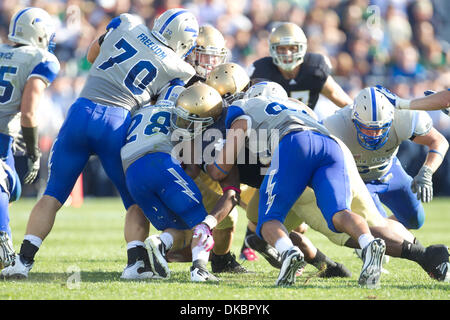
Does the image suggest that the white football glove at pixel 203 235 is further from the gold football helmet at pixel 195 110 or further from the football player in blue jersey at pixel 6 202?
the football player in blue jersey at pixel 6 202

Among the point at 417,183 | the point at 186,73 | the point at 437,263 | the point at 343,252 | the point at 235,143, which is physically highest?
the point at 186,73

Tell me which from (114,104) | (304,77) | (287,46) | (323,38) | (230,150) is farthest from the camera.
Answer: (323,38)

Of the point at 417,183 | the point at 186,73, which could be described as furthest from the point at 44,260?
the point at 417,183

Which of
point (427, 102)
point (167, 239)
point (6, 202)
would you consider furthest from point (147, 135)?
point (427, 102)

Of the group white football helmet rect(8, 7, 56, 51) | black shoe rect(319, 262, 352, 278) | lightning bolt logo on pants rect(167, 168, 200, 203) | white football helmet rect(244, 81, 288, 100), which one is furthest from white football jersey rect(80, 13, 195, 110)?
black shoe rect(319, 262, 352, 278)

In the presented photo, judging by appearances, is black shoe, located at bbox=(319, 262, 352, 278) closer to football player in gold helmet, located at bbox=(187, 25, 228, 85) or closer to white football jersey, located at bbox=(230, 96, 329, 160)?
white football jersey, located at bbox=(230, 96, 329, 160)

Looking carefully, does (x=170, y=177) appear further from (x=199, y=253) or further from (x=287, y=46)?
(x=287, y=46)

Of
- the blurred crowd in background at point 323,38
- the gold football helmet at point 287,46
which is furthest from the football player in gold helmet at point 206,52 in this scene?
the blurred crowd in background at point 323,38

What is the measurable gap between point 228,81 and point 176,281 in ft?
5.24

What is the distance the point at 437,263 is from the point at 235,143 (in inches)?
59.2

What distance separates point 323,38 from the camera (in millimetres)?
13367

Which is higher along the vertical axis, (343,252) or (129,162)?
(129,162)

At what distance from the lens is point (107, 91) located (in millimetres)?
5379
